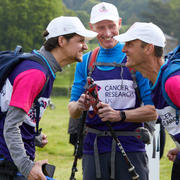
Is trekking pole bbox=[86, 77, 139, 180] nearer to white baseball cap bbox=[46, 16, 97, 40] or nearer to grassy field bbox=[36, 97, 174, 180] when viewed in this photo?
white baseball cap bbox=[46, 16, 97, 40]

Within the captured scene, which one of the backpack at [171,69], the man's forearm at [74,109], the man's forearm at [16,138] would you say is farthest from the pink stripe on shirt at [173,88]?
the man's forearm at [74,109]

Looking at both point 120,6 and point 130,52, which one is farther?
point 120,6

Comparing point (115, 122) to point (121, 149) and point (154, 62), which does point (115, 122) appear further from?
point (154, 62)

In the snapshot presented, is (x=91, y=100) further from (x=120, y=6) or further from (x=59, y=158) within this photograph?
(x=120, y=6)

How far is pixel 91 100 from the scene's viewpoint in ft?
13.8

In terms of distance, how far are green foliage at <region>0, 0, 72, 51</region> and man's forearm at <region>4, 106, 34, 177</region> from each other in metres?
63.0

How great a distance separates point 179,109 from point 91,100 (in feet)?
3.29

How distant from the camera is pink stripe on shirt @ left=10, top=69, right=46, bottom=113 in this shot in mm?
3328

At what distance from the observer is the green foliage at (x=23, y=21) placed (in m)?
66.1

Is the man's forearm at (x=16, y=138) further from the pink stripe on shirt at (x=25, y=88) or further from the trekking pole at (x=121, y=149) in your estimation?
the trekking pole at (x=121, y=149)

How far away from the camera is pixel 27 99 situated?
335cm

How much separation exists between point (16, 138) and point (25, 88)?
419mm

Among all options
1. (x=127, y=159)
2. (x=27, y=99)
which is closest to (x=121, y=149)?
(x=127, y=159)

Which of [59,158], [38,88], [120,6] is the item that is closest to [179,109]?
[38,88]
